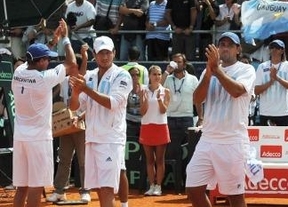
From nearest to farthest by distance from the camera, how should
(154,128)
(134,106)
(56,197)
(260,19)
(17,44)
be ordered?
1. (56,197)
2. (154,128)
3. (134,106)
4. (260,19)
5. (17,44)

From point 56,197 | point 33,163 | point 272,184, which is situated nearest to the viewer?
point 33,163

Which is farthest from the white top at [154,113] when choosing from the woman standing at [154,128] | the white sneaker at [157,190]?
the white sneaker at [157,190]

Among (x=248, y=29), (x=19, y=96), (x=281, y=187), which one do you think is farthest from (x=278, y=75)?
(x=19, y=96)

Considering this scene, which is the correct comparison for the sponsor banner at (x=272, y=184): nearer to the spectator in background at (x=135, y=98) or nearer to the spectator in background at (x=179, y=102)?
the spectator in background at (x=179, y=102)

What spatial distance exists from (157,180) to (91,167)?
4.70m

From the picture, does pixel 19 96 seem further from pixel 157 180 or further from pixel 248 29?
pixel 248 29

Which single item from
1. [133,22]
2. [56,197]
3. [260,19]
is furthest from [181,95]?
[133,22]

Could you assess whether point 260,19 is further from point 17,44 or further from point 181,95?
point 17,44

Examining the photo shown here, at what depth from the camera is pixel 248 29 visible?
15836 mm

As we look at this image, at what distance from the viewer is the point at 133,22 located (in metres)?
17.2

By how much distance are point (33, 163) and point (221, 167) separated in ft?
8.13

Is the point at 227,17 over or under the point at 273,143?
over

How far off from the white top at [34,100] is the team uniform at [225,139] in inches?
84.7

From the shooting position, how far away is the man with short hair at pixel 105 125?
9094mm
